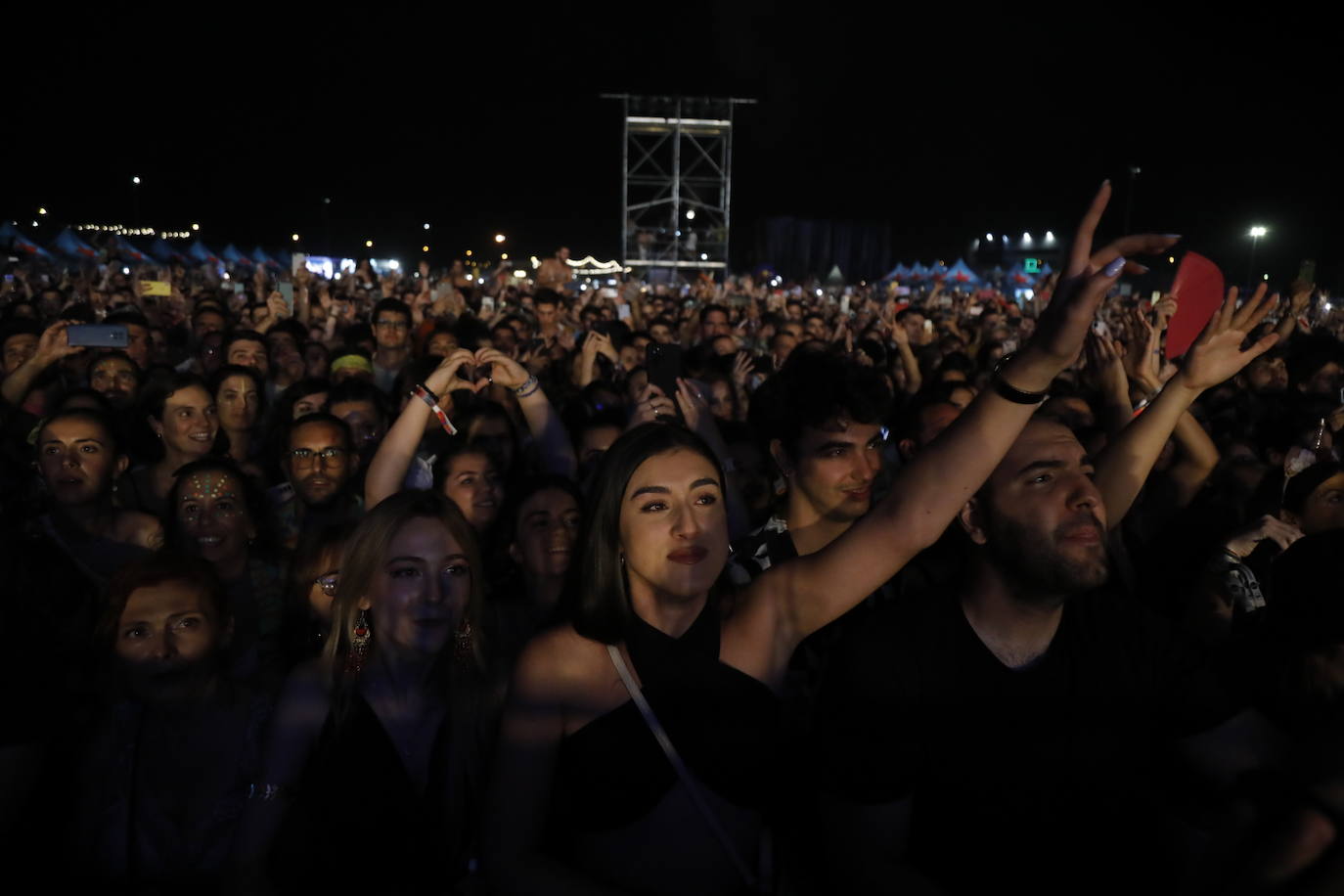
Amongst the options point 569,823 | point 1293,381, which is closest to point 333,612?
point 569,823

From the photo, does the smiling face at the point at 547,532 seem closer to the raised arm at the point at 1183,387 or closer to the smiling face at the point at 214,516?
the smiling face at the point at 214,516

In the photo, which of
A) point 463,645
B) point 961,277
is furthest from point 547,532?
point 961,277

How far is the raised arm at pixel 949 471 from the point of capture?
73.1 inches

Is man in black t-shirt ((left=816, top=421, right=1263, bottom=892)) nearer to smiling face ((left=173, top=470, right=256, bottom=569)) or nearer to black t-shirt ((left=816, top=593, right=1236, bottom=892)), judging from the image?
black t-shirt ((left=816, top=593, right=1236, bottom=892))

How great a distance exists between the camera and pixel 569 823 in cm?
202

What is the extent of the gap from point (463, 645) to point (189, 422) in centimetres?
309

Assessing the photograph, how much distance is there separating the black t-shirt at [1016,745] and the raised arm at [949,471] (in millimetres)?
145

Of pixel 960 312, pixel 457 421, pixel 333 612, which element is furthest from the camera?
pixel 960 312

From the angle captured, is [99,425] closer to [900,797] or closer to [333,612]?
[333,612]

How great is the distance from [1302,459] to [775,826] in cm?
312

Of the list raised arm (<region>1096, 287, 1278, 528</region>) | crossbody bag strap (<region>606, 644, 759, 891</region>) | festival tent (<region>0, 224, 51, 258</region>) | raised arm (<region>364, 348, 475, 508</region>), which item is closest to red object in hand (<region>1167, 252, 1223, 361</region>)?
raised arm (<region>1096, 287, 1278, 528</region>)

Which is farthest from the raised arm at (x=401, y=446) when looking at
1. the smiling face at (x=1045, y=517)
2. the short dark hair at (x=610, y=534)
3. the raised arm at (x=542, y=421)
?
the smiling face at (x=1045, y=517)

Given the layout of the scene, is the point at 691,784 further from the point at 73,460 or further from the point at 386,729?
the point at 73,460

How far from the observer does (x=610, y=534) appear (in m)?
2.19
